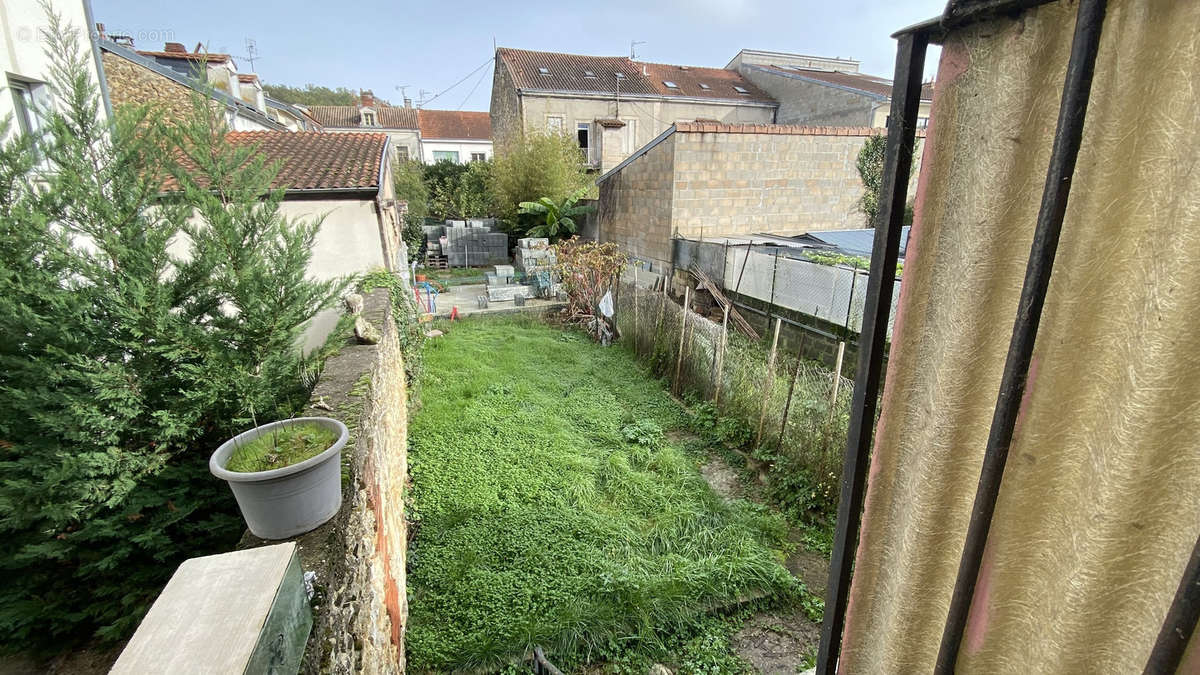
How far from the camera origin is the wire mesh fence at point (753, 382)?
5039 mm

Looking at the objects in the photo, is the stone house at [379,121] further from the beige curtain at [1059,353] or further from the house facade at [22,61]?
the beige curtain at [1059,353]

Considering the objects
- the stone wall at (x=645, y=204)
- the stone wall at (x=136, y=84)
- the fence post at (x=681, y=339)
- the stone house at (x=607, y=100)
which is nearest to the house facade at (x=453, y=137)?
the stone house at (x=607, y=100)

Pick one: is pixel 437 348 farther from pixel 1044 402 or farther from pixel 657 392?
pixel 1044 402

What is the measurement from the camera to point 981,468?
1.13 metres

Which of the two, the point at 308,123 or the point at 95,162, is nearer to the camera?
the point at 95,162

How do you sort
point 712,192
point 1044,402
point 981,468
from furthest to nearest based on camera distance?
point 712,192, point 981,468, point 1044,402

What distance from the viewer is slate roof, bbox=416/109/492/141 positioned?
124 ft

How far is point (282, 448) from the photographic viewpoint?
2.90 m

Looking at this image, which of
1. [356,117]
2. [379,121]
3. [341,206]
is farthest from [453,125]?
[341,206]

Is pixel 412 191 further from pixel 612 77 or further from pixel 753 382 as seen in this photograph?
pixel 753 382

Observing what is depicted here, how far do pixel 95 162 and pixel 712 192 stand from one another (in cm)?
1110

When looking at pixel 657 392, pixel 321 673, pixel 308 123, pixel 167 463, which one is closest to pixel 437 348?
pixel 657 392

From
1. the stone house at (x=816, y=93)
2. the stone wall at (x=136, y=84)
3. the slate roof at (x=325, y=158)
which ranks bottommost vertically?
the slate roof at (x=325, y=158)

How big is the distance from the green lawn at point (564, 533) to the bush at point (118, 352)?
1.67m
